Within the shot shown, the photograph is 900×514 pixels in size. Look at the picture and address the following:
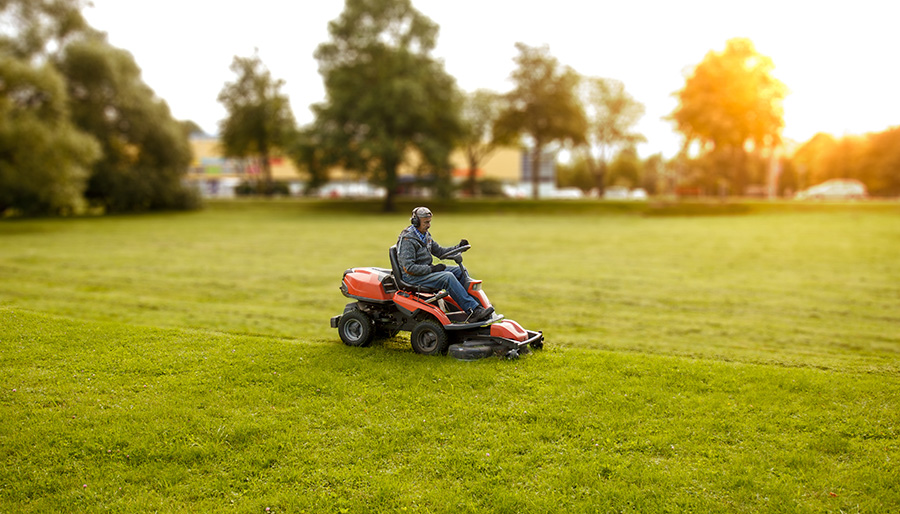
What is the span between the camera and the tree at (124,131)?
4397cm

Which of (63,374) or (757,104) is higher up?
(757,104)

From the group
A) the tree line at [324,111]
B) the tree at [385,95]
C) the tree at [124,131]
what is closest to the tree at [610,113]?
the tree line at [324,111]

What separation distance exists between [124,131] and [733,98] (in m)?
52.1

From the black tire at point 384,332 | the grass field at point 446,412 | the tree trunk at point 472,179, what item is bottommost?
the grass field at point 446,412

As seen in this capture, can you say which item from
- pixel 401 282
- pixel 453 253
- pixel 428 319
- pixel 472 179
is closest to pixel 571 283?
pixel 453 253

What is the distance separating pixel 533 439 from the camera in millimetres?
6191

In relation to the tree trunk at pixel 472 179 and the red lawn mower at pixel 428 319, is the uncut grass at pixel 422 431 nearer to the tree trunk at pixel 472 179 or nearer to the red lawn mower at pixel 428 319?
the red lawn mower at pixel 428 319

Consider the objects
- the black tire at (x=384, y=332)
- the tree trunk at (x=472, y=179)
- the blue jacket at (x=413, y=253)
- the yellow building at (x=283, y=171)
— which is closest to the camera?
the blue jacket at (x=413, y=253)

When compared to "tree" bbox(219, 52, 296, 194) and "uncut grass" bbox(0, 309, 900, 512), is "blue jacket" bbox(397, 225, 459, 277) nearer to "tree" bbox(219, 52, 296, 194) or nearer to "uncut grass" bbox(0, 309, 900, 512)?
"uncut grass" bbox(0, 309, 900, 512)

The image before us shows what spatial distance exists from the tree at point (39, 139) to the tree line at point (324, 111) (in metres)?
0.08

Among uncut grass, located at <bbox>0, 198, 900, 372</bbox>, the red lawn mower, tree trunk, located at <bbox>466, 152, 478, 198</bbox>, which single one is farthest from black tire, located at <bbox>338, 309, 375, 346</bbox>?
tree trunk, located at <bbox>466, 152, 478, 198</bbox>

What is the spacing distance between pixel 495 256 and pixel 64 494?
61.0 feet

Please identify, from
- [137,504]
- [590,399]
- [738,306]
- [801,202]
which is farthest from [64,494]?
[801,202]

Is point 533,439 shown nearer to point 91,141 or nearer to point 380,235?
point 380,235
